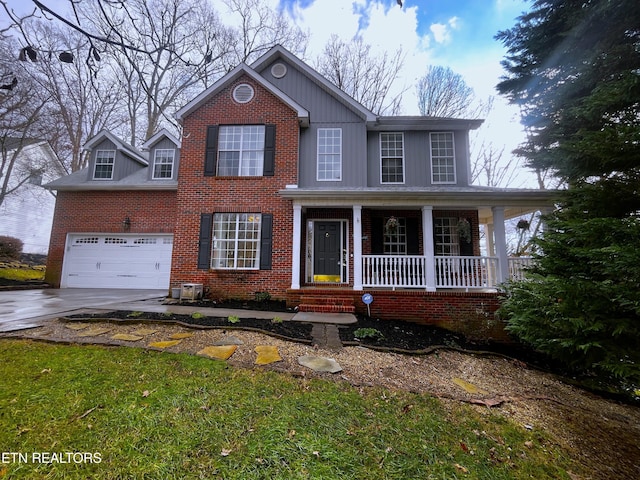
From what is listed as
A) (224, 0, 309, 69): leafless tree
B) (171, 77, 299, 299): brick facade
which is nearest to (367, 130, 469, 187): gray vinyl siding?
(171, 77, 299, 299): brick facade

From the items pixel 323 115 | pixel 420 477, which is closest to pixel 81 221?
pixel 323 115

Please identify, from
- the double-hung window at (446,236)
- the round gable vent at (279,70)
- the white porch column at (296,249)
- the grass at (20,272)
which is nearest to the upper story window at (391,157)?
the double-hung window at (446,236)

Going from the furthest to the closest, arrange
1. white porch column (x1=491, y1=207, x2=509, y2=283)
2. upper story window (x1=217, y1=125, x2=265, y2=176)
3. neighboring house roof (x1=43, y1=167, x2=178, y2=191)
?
neighboring house roof (x1=43, y1=167, x2=178, y2=191), upper story window (x1=217, y1=125, x2=265, y2=176), white porch column (x1=491, y1=207, x2=509, y2=283)

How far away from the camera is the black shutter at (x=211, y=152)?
8.86 meters

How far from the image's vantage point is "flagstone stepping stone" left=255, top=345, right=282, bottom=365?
12.3 feet

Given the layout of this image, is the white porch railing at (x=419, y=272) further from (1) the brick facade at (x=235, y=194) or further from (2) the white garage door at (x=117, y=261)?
(2) the white garage door at (x=117, y=261)

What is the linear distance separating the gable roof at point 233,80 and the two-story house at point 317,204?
0.04 metres

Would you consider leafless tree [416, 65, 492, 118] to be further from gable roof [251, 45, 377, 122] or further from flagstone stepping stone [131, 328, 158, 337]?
flagstone stepping stone [131, 328, 158, 337]

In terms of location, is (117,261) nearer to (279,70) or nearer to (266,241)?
(266,241)

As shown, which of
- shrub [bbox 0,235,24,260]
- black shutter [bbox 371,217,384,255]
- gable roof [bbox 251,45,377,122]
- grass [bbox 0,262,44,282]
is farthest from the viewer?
shrub [bbox 0,235,24,260]

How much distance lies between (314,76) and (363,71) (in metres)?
9.75

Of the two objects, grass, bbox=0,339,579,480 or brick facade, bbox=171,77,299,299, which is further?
brick facade, bbox=171,77,299,299

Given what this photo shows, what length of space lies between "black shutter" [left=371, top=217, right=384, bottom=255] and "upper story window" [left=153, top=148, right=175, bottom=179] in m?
8.09

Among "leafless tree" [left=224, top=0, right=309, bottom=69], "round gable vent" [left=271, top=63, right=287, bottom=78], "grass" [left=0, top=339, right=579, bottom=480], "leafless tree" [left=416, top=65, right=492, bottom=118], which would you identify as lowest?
"grass" [left=0, top=339, right=579, bottom=480]
